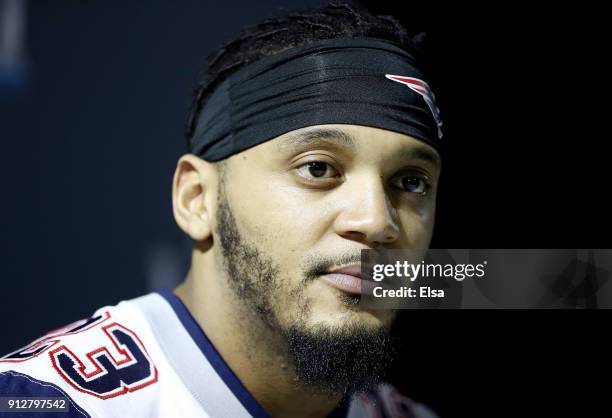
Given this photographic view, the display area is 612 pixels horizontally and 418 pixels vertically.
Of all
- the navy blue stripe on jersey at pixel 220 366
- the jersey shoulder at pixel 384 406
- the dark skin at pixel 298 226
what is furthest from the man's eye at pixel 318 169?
the jersey shoulder at pixel 384 406

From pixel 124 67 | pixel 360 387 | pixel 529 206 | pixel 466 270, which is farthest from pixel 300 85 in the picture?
pixel 529 206

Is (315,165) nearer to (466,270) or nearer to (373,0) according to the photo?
(466,270)

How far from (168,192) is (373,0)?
1310 mm

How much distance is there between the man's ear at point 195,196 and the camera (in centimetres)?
211

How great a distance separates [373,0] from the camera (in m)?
3.15

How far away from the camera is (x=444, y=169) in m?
3.17

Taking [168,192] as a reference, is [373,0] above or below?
above

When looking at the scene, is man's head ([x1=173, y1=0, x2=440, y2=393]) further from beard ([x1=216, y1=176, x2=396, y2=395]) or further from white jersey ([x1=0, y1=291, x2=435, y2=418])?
white jersey ([x1=0, y1=291, x2=435, y2=418])

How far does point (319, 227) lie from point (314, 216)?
0.11 ft

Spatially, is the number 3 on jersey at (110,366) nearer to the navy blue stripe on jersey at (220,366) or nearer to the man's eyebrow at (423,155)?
the navy blue stripe on jersey at (220,366)

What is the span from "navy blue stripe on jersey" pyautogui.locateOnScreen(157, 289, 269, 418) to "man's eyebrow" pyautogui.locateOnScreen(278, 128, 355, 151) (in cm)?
61

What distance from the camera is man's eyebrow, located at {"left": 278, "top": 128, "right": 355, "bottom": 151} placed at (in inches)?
75.0

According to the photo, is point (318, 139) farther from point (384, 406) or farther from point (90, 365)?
point (384, 406)

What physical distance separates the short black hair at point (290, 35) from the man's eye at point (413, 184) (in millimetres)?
460
